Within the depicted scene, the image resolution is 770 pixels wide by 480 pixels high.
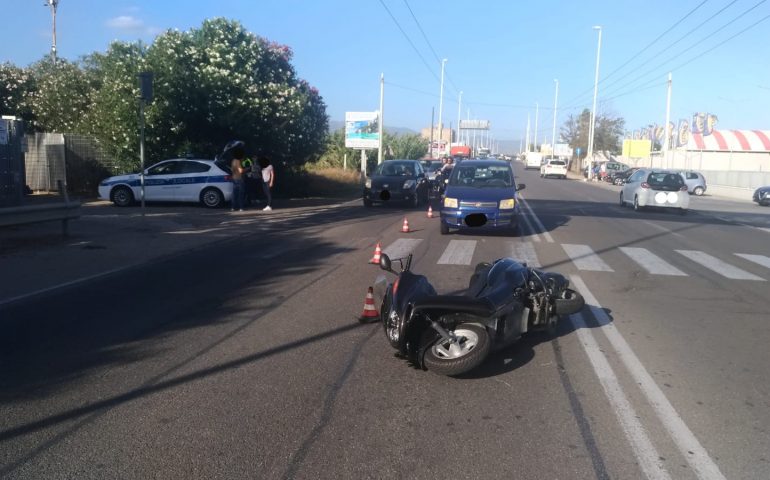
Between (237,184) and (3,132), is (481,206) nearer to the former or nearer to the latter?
(237,184)

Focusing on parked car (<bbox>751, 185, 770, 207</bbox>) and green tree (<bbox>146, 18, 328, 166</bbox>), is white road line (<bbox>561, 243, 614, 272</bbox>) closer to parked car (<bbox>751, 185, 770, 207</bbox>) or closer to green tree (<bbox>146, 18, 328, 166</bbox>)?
green tree (<bbox>146, 18, 328, 166</bbox>)

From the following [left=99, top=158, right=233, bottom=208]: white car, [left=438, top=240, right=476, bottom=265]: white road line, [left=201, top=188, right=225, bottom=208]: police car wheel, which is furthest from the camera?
[left=201, top=188, right=225, bottom=208]: police car wheel

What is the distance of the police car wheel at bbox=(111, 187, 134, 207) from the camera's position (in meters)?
21.0

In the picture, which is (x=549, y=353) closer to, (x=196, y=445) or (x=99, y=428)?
(x=196, y=445)

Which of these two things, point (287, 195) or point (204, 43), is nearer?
point (204, 43)

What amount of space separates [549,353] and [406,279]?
5.37 feet

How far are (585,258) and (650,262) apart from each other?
1.15 m

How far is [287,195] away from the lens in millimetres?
27891

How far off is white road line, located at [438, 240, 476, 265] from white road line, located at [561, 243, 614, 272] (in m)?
1.89

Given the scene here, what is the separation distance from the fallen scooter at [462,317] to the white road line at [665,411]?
803mm

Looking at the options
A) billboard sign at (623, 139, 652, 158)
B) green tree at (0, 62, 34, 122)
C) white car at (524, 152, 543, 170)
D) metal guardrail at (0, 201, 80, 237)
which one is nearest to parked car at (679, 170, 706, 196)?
billboard sign at (623, 139, 652, 158)

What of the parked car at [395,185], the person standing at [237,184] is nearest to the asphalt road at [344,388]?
the person standing at [237,184]

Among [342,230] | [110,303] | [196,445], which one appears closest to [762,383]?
[196,445]

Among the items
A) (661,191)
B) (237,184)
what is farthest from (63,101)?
(661,191)
